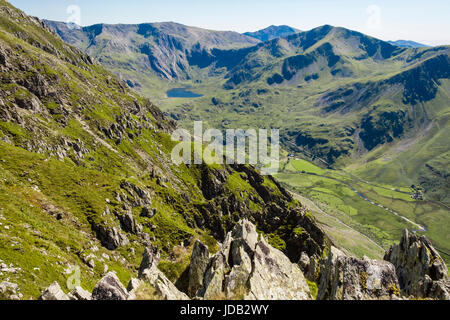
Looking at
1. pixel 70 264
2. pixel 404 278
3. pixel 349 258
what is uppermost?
pixel 349 258

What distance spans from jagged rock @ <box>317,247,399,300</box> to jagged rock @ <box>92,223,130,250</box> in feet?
197

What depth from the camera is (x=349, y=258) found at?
29.7 metres

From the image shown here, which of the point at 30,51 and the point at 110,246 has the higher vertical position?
the point at 30,51

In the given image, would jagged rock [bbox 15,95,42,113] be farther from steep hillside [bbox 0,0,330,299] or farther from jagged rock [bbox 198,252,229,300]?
jagged rock [bbox 198,252,229,300]

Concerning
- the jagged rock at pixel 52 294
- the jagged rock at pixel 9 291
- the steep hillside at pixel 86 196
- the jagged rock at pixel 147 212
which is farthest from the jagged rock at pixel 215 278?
the jagged rock at pixel 147 212

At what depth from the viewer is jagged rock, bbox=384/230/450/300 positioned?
1043 inches

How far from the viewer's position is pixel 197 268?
3319 centimetres

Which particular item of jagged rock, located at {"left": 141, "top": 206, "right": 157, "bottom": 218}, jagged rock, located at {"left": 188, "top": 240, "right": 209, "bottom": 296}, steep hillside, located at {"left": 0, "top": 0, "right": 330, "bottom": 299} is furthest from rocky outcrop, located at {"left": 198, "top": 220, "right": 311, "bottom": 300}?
jagged rock, located at {"left": 141, "top": 206, "right": 157, "bottom": 218}

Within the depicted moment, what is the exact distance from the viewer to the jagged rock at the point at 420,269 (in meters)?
26.5
